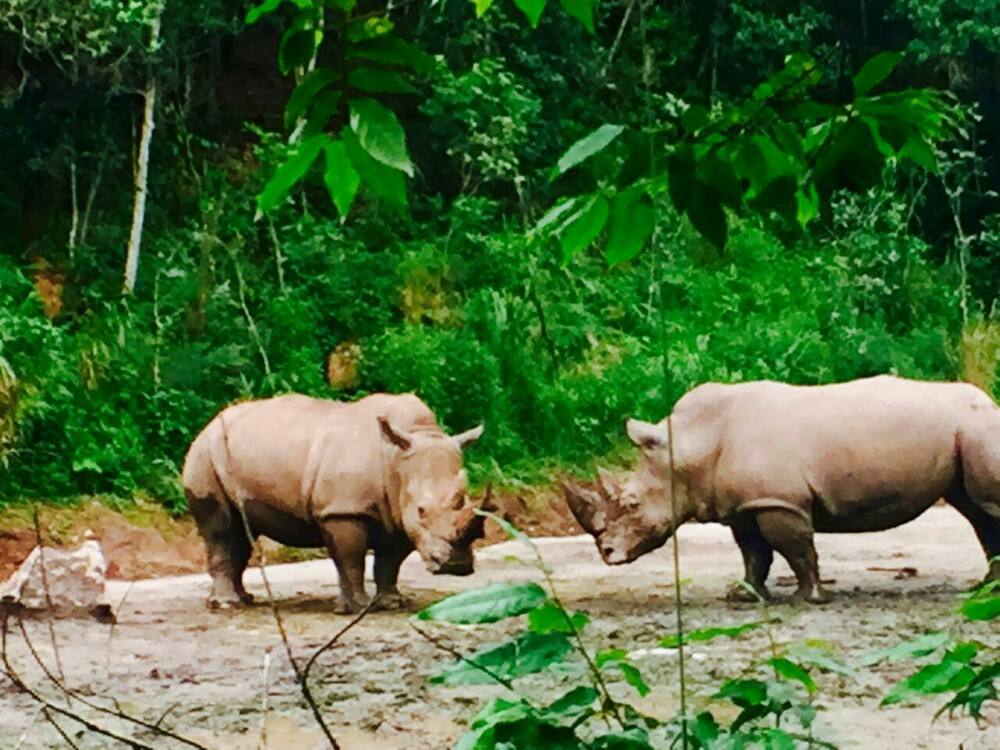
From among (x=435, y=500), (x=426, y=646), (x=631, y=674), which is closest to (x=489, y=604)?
(x=631, y=674)

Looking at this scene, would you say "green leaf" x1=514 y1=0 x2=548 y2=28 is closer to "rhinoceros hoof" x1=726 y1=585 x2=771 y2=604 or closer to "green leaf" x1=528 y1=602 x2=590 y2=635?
"green leaf" x1=528 y1=602 x2=590 y2=635

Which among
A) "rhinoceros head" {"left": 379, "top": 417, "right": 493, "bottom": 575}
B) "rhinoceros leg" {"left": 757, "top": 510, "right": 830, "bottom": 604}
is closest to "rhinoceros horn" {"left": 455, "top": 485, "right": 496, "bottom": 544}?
"rhinoceros head" {"left": 379, "top": 417, "right": 493, "bottom": 575}

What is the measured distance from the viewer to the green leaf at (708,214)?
3.71ft

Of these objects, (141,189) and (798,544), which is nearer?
(798,544)

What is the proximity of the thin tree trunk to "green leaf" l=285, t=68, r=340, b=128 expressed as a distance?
9.81m

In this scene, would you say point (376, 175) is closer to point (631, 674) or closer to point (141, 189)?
point (631, 674)

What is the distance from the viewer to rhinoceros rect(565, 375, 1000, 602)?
541cm

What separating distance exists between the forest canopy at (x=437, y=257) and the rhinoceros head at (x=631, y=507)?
73.1 inches

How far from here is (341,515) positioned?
548 centimetres

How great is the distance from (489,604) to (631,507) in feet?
15.2

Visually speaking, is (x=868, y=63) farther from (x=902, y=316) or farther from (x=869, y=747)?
(x=902, y=316)

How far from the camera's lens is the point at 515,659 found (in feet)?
3.20

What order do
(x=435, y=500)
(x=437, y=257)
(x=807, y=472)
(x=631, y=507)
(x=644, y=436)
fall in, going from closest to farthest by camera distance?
(x=435, y=500), (x=807, y=472), (x=631, y=507), (x=644, y=436), (x=437, y=257)

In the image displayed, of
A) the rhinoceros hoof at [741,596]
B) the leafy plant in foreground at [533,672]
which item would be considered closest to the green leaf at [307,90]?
the leafy plant in foreground at [533,672]
